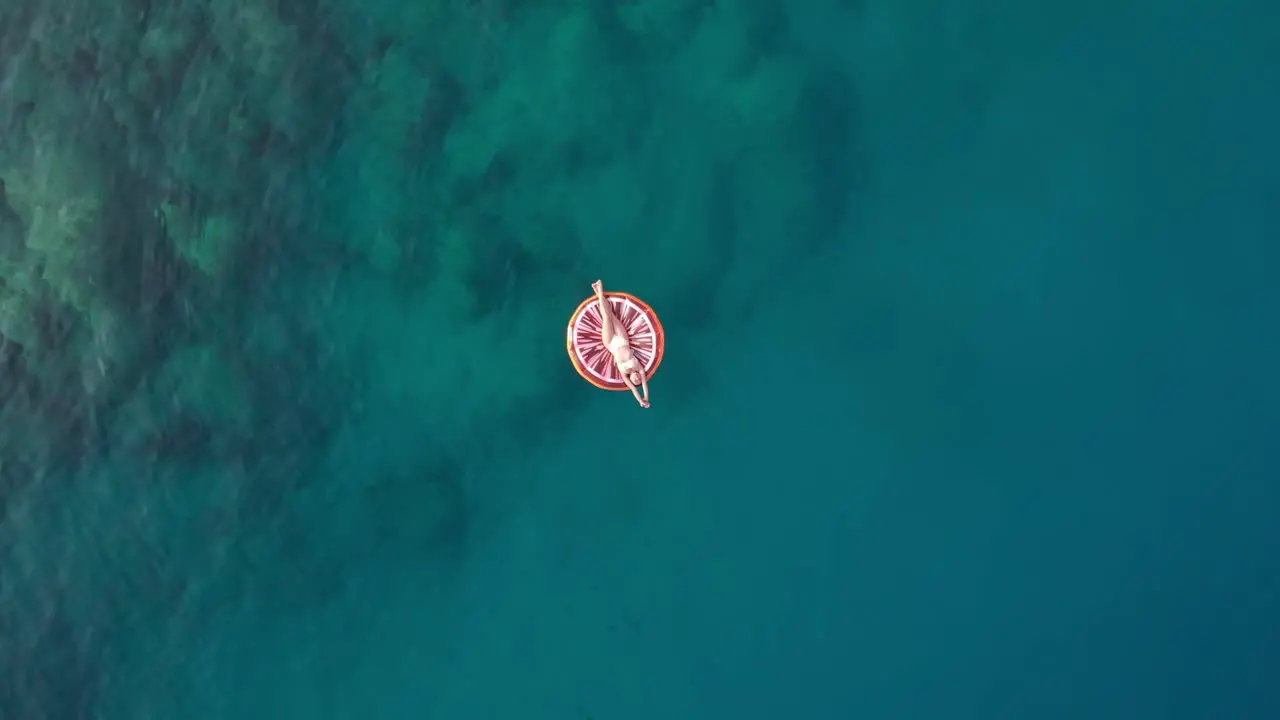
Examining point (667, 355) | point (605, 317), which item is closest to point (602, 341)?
point (605, 317)

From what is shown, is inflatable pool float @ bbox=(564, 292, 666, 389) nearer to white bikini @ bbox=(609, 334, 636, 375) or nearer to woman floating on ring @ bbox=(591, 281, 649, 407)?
woman floating on ring @ bbox=(591, 281, 649, 407)

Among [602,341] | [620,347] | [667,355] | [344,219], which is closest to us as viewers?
[620,347]

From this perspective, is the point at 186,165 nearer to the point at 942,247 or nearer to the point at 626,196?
the point at 626,196

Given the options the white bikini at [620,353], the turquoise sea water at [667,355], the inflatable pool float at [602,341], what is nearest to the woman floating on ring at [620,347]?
the white bikini at [620,353]

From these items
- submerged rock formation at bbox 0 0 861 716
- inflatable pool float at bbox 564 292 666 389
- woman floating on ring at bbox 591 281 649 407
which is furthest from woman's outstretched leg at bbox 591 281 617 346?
submerged rock formation at bbox 0 0 861 716

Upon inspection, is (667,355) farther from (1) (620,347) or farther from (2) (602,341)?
(1) (620,347)

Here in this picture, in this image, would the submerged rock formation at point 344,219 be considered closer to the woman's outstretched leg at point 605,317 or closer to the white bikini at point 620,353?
the woman's outstretched leg at point 605,317

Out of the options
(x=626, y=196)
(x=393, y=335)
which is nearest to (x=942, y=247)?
(x=626, y=196)
